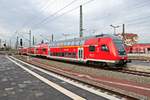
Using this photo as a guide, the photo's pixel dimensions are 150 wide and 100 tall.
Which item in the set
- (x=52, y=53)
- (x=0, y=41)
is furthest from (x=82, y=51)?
(x=0, y=41)

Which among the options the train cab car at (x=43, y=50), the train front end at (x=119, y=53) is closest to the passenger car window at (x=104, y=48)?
the train front end at (x=119, y=53)

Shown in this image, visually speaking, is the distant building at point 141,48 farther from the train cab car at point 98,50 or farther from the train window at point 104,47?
the train window at point 104,47

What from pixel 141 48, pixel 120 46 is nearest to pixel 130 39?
pixel 141 48

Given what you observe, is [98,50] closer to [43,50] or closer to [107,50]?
[107,50]

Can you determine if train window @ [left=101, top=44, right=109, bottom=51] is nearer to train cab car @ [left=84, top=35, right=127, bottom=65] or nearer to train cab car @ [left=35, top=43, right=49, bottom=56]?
train cab car @ [left=84, top=35, right=127, bottom=65]

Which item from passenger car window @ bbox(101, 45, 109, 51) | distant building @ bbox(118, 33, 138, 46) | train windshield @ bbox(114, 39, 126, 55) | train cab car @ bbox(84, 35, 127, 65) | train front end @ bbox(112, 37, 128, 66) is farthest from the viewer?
distant building @ bbox(118, 33, 138, 46)

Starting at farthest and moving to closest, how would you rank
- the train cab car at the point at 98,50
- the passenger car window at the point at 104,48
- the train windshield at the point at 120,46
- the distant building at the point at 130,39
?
the distant building at the point at 130,39
the passenger car window at the point at 104,48
the train windshield at the point at 120,46
the train cab car at the point at 98,50

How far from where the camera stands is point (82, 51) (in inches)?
1044

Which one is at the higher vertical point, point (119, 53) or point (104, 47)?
point (104, 47)

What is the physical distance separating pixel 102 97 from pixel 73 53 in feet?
69.0

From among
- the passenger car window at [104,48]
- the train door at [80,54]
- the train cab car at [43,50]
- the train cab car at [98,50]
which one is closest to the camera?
the train cab car at [98,50]

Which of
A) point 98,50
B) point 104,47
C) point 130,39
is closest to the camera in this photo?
point 104,47

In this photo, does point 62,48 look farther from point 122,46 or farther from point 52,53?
point 122,46

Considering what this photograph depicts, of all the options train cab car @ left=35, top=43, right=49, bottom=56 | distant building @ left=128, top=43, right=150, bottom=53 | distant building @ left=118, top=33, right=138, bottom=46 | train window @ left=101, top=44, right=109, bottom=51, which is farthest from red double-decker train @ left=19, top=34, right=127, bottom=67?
distant building @ left=118, top=33, right=138, bottom=46
